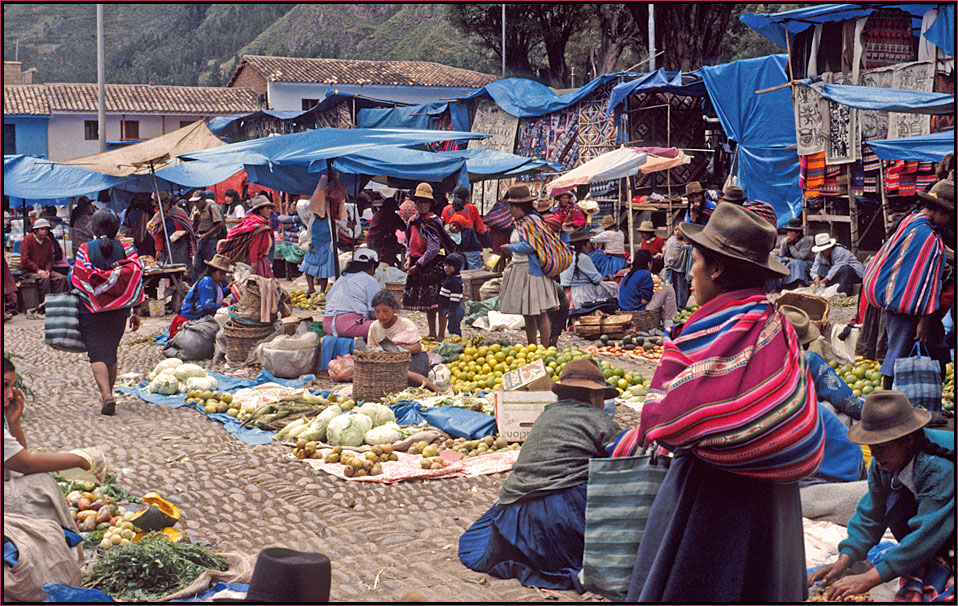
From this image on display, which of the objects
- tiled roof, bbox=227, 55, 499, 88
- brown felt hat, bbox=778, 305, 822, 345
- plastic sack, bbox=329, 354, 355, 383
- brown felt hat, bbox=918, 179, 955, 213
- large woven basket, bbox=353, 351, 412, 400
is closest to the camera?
brown felt hat, bbox=778, 305, 822, 345

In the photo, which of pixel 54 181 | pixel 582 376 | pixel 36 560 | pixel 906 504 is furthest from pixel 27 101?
pixel 906 504

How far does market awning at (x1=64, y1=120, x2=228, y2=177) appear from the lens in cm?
1528

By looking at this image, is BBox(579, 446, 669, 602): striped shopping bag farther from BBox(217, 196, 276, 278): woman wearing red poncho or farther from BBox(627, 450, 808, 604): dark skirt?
BBox(217, 196, 276, 278): woman wearing red poncho

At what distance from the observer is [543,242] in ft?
32.9

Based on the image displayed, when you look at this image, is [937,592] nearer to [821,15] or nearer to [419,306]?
[419,306]

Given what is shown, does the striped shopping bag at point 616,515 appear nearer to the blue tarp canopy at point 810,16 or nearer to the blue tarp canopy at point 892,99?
the blue tarp canopy at point 892,99

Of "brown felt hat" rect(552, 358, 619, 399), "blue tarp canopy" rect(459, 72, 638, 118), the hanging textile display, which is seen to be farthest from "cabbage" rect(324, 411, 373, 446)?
"blue tarp canopy" rect(459, 72, 638, 118)

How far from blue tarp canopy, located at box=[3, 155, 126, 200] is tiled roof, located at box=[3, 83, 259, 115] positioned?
3227cm

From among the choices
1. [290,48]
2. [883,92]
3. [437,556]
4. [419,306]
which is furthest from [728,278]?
[290,48]

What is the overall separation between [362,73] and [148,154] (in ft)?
102

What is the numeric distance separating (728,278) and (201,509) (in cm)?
385

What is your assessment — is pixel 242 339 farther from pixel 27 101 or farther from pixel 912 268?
pixel 27 101

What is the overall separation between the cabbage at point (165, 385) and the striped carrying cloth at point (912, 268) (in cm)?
611

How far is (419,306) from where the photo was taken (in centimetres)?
1137
